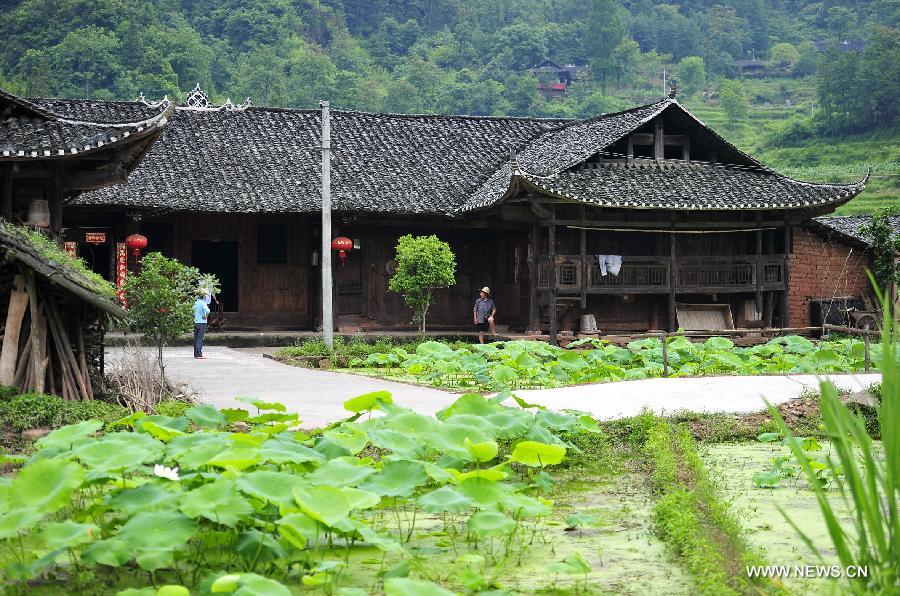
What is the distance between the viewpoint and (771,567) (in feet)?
19.7

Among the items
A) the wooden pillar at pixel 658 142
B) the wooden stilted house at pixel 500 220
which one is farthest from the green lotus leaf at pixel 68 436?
the wooden pillar at pixel 658 142

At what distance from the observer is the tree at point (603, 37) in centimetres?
8169

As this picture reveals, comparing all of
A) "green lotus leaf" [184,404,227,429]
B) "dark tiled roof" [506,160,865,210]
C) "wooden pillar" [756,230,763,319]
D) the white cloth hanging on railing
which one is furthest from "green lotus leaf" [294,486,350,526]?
"wooden pillar" [756,230,763,319]

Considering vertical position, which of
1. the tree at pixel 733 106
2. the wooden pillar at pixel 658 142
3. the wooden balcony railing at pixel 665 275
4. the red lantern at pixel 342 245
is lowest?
the wooden balcony railing at pixel 665 275

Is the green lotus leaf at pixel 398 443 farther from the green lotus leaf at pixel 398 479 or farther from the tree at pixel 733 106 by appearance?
the tree at pixel 733 106

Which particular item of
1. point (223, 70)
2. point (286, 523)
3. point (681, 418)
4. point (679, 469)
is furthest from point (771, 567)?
point (223, 70)

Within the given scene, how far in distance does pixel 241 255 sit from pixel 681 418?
15.4 meters

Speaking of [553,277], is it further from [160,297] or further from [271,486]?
[271,486]

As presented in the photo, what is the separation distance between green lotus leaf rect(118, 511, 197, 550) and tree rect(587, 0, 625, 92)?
78.0 meters

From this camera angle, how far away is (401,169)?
2698 cm

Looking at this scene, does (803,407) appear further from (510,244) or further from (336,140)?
(336,140)

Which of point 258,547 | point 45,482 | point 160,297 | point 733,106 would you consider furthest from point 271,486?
point 733,106

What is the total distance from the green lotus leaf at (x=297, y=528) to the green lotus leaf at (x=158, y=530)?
41 centimetres

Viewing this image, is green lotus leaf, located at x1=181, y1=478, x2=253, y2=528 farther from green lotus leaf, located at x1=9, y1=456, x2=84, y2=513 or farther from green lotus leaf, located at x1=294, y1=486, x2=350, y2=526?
green lotus leaf, located at x1=9, y1=456, x2=84, y2=513
